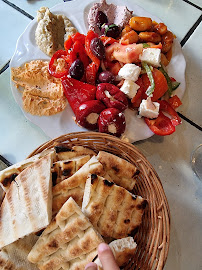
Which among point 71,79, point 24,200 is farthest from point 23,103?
point 24,200

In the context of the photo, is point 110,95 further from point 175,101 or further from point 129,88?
point 175,101

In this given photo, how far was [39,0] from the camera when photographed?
186 centimetres

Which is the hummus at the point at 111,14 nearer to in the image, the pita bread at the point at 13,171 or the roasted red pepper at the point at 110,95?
the roasted red pepper at the point at 110,95

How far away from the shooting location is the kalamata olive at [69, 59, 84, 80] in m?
1.48

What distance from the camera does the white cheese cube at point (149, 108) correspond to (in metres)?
1.43

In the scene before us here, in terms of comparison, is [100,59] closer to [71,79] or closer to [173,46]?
[71,79]

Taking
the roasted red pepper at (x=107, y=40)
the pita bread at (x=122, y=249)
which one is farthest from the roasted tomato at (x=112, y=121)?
the pita bread at (x=122, y=249)

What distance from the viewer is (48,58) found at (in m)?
1.61

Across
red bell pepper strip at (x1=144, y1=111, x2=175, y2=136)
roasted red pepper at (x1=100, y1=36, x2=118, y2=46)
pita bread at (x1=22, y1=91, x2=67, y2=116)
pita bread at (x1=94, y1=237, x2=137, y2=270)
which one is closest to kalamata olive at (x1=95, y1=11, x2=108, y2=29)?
roasted red pepper at (x1=100, y1=36, x2=118, y2=46)

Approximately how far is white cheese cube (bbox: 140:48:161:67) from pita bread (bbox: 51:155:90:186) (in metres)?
0.64

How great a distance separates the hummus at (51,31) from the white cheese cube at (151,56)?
43cm

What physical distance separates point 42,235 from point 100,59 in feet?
2.92

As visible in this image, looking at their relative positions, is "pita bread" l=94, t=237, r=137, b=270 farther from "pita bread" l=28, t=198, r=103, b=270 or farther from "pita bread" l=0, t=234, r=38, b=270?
"pita bread" l=0, t=234, r=38, b=270

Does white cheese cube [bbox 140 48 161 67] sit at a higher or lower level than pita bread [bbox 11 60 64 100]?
higher
